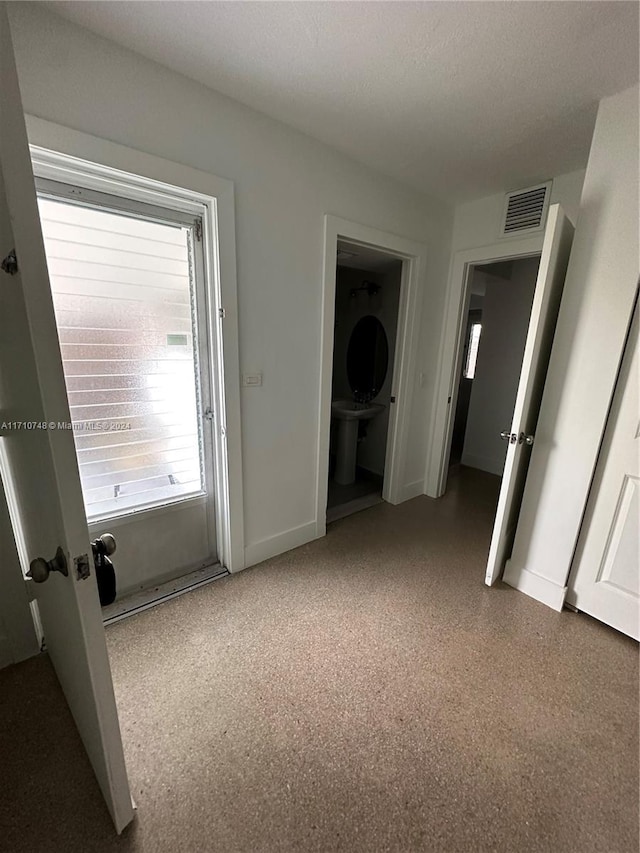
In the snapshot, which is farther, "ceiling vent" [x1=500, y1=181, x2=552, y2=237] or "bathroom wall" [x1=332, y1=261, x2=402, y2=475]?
"bathroom wall" [x1=332, y1=261, x2=402, y2=475]

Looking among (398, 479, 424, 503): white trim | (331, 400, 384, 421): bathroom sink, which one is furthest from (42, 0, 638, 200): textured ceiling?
(398, 479, 424, 503): white trim

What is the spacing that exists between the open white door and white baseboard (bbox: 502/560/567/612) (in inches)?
78.5

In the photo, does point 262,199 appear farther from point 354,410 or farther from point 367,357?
point 367,357

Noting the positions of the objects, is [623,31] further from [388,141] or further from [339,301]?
[339,301]

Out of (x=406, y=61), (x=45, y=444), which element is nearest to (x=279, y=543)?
(x=45, y=444)

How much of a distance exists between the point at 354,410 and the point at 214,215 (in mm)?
2077

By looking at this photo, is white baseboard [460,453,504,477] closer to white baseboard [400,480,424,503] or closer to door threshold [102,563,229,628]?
white baseboard [400,480,424,503]

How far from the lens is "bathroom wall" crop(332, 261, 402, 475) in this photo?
3.42 m

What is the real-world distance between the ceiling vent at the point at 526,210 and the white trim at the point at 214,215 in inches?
76.7

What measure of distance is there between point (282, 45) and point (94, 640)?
2012 millimetres

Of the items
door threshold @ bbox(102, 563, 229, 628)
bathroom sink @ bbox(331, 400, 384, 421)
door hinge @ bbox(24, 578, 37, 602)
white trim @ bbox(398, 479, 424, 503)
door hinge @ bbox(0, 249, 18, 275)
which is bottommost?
door threshold @ bbox(102, 563, 229, 628)

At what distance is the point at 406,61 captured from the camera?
4.43 ft

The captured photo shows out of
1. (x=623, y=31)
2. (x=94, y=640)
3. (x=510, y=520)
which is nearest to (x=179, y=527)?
(x=94, y=640)

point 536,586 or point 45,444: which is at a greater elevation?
point 45,444
